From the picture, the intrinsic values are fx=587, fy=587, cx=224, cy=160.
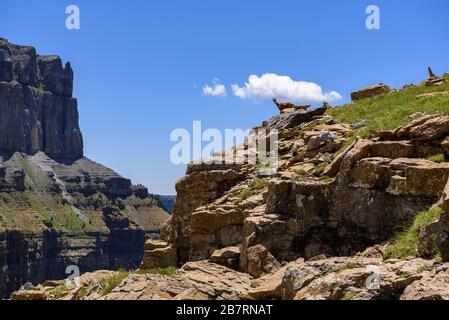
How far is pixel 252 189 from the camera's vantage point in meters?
25.6

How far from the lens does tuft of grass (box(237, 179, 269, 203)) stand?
25.2 m

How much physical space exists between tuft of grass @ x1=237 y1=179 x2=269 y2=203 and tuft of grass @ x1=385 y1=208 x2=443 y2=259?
9.68 metres

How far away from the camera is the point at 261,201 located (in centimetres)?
2412

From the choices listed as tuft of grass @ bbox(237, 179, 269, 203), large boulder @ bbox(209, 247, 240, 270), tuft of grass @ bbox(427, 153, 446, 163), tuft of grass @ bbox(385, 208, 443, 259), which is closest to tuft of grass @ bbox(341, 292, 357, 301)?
tuft of grass @ bbox(385, 208, 443, 259)

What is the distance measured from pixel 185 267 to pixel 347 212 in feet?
19.9

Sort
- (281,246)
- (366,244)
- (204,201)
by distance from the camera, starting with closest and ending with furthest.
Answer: (366,244) → (281,246) → (204,201)

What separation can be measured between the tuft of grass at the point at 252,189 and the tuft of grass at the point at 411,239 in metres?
9.68

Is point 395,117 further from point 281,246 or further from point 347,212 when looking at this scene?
point 281,246

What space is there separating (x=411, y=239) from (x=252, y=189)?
1080 centimetres

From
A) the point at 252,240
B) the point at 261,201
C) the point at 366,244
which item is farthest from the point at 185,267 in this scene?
the point at 366,244

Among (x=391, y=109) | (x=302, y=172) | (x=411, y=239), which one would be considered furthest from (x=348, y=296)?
(x=391, y=109)

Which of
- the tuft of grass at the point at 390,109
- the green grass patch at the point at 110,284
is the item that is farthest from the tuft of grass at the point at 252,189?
the green grass patch at the point at 110,284

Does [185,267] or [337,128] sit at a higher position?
[337,128]

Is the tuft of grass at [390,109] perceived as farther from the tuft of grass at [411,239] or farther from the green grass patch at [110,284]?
the green grass patch at [110,284]
